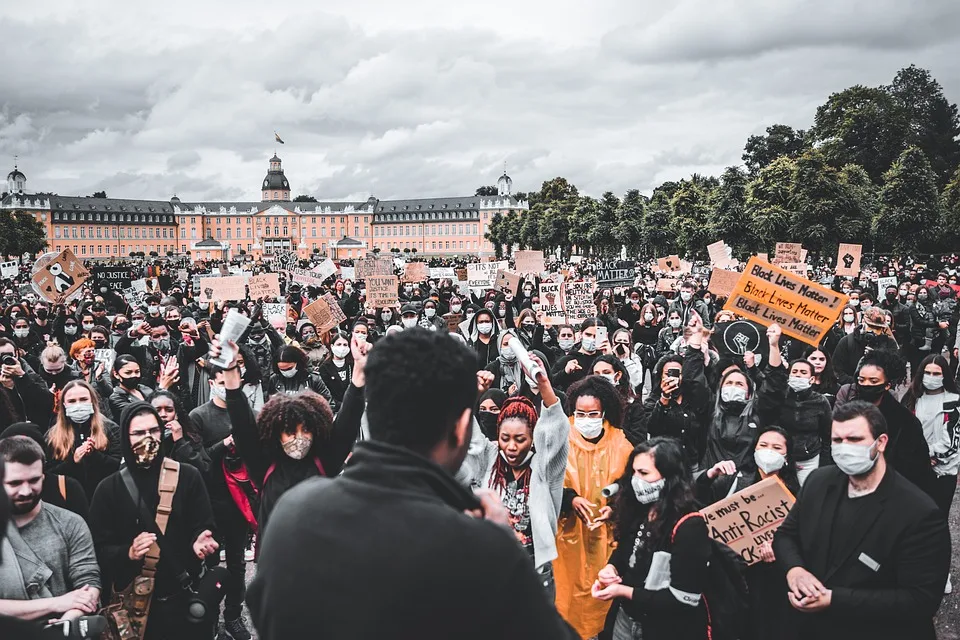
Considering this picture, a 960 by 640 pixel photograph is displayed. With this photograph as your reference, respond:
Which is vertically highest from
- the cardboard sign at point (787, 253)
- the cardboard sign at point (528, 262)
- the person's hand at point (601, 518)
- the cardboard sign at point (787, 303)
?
the cardboard sign at point (787, 253)

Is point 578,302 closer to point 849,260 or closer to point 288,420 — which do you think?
point 288,420

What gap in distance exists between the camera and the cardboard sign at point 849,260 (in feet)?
63.6

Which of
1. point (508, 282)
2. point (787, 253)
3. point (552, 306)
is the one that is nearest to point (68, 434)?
point (552, 306)

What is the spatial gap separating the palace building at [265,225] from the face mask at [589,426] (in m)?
149

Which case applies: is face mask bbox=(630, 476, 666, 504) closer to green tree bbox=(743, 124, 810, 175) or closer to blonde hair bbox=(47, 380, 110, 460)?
blonde hair bbox=(47, 380, 110, 460)

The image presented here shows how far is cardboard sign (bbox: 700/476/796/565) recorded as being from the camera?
432 centimetres

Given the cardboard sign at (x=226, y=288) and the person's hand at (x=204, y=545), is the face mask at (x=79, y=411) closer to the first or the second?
the person's hand at (x=204, y=545)

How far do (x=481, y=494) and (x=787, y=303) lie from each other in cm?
644

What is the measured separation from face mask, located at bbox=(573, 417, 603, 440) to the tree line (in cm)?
2738

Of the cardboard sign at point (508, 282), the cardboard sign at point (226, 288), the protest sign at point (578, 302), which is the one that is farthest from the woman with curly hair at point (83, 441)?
the cardboard sign at point (508, 282)

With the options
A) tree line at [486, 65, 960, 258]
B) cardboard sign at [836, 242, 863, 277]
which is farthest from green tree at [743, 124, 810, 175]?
cardboard sign at [836, 242, 863, 277]

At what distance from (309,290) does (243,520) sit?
14.3m

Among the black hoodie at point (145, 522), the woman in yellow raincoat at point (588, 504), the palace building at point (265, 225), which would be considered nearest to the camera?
the black hoodie at point (145, 522)

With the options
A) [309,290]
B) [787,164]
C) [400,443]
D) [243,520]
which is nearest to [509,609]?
[400,443]
